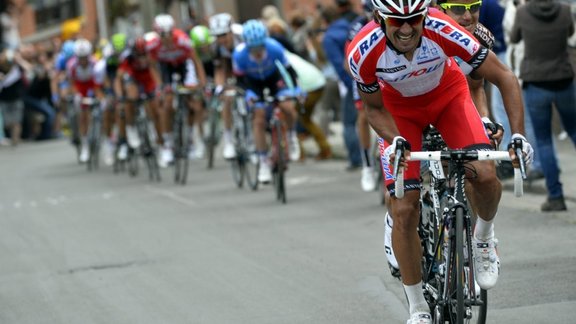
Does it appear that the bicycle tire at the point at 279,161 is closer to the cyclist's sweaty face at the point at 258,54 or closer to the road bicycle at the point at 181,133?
the cyclist's sweaty face at the point at 258,54

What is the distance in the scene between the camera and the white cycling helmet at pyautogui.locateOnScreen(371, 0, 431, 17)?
6.87 m

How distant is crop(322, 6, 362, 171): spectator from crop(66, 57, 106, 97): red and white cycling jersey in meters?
5.89

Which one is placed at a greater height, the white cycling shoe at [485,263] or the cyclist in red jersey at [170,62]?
the cyclist in red jersey at [170,62]

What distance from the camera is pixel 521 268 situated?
31.3 feet

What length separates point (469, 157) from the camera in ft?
22.1

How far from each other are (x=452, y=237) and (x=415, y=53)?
3.49 ft

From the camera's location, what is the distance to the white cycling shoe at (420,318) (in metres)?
7.12

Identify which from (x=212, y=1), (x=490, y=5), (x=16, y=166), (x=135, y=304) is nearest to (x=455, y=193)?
(x=135, y=304)

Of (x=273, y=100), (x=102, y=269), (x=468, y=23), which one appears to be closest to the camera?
(x=468, y=23)

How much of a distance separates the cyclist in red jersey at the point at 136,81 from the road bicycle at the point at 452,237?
13224mm

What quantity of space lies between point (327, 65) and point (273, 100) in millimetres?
6260

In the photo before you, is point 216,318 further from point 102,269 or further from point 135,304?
point 102,269

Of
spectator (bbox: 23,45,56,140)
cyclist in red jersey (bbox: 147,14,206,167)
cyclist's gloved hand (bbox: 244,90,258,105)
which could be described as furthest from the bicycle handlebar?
spectator (bbox: 23,45,56,140)

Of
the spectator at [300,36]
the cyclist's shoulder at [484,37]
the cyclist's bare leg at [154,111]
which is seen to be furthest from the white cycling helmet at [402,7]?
the spectator at [300,36]
